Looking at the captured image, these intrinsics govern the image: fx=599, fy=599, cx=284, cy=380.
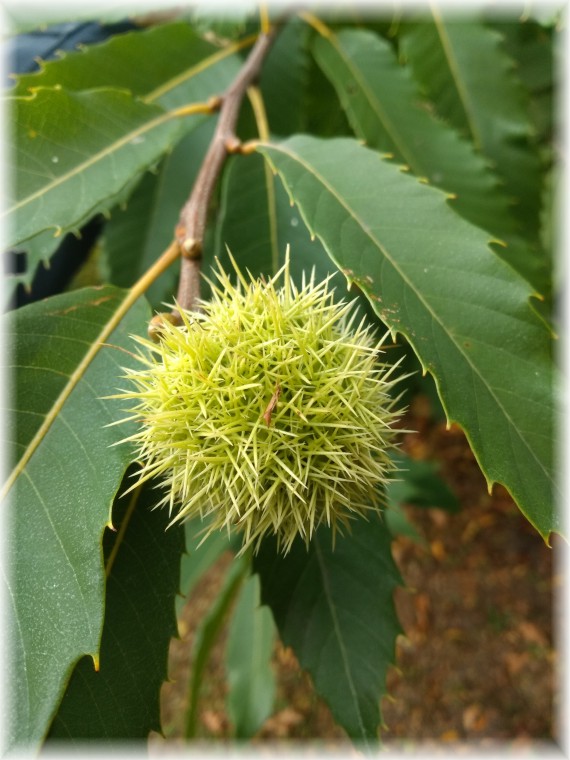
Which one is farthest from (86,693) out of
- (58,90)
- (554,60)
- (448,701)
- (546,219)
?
(448,701)

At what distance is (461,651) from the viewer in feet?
9.21

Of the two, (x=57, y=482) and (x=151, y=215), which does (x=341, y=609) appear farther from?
(x=151, y=215)

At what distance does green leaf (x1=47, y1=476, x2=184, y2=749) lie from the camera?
0.81 meters

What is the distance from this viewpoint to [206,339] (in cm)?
71

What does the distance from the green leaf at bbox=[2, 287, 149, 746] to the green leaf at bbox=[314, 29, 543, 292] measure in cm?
73

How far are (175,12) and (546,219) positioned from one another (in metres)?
1.42

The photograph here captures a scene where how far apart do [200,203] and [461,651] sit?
262 cm

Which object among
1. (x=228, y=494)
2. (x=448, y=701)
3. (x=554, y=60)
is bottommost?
(x=448, y=701)

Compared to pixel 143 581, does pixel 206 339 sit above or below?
above

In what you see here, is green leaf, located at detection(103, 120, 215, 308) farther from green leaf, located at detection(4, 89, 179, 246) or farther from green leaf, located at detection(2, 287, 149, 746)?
green leaf, located at detection(2, 287, 149, 746)

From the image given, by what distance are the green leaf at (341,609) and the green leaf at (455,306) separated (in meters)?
0.34

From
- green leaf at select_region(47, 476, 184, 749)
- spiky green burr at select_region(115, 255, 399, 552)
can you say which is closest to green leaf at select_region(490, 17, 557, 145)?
spiky green burr at select_region(115, 255, 399, 552)

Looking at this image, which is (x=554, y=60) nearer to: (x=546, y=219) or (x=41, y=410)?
(x=546, y=219)

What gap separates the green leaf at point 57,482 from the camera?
70 centimetres
